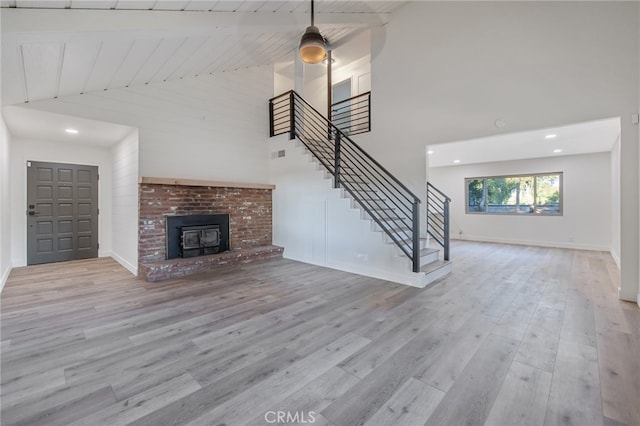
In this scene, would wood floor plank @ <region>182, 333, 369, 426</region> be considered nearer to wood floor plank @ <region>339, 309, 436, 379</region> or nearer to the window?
wood floor plank @ <region>339, 309, 436, 379</region>

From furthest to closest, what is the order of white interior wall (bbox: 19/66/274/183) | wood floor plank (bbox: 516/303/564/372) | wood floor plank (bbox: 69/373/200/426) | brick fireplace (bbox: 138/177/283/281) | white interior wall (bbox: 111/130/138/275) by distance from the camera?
1. white interior wall (bbox: 111/130/138/275)
2. brick fireplace (bbox: 138/177/283/281)
3. white interior wall (bbox: 19/66/274/183)
4. wood floor plank (bbox: 516/303/564/372)
5. wood floor plank (bbox: 69/373/200/426)

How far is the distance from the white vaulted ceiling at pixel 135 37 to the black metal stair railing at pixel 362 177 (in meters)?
1.37

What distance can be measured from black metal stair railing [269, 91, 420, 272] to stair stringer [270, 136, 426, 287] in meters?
0.18

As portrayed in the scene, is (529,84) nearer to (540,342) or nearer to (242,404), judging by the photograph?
(540,342)

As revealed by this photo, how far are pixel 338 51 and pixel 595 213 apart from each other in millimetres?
7797

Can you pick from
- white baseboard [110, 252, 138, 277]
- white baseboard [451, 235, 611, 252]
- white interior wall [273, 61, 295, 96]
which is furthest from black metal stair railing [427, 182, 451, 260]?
white baseboard [110, 252, 138, 277]

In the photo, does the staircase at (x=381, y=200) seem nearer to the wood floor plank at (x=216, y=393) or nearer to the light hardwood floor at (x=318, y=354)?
the light hardwood floor at (x=318, y=354)

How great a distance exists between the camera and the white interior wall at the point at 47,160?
517 centimetres

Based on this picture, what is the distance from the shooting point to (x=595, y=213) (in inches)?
289

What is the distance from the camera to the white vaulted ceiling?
2.36 meters

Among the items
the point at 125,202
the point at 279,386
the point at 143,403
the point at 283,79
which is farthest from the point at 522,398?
the point at 283,79

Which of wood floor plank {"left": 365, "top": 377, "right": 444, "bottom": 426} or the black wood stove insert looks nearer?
wood floor plank {"left": 365, "top": 377, "right": 444, "bottom": 426}

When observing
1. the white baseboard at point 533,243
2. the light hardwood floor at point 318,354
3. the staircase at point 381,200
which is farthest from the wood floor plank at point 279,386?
the white baseboard at point 533,243

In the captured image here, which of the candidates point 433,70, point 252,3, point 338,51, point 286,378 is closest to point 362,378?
point 286,378
